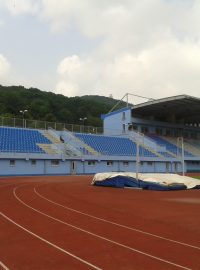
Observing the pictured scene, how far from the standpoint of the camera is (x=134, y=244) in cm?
962

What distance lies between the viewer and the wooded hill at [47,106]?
10539 cm

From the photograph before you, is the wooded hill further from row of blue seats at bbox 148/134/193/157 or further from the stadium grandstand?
row of blue seats at bbox 148/134/193/157

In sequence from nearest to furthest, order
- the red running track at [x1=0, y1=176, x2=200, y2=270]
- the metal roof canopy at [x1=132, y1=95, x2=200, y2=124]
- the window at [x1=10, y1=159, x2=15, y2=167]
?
the red running track at [x1=0, y1=176, x2=200, y2=270] < the window at [x1=10, y1=159, x2=15, y2=167] < the metal roof canopy at [x1=132, y1=95, x2=200, y2=124]

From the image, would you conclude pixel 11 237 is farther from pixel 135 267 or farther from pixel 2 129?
pixel 2 129

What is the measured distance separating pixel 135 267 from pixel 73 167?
41.4 m

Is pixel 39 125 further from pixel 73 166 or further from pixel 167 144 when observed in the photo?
pixel 167 144

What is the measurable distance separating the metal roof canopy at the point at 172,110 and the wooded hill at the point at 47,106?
41356mm

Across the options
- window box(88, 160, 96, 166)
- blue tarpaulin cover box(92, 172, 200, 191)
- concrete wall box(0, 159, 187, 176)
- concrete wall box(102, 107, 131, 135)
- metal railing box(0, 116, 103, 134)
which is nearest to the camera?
blue tarpaulin cover box(92, 172, 200, 191)

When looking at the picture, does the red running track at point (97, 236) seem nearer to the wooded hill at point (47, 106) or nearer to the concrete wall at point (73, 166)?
the concrete wall at point (73, 166)

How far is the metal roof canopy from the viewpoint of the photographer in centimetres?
5634

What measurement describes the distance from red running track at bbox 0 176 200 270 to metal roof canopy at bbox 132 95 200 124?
1591 inches

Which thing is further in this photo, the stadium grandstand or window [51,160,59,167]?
window [51,160,59,167]

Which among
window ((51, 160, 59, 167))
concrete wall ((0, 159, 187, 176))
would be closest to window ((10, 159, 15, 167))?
concrete wall ((0, 159, 187, 176))

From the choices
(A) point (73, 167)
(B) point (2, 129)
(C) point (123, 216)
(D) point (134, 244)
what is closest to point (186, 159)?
(A) point (73, 167)
